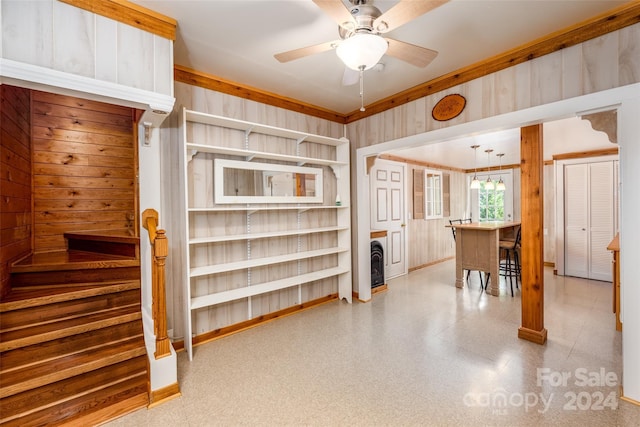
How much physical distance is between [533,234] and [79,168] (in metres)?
4.82

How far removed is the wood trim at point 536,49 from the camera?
6.24 feet

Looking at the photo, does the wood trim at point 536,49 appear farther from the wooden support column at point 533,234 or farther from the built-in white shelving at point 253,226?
the built-in white shelving at point 253,226

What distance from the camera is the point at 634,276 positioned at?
187 centimetres

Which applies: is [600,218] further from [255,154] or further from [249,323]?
[249,323]

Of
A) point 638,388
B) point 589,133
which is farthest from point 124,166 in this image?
point 589,133

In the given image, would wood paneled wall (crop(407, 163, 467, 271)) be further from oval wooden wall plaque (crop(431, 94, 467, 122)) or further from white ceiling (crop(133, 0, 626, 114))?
white ceiling (crop(133, 0, 626, 114))

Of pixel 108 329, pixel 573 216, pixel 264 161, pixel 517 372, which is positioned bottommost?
pixel 517 372

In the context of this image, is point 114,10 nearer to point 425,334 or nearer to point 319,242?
point 319,242

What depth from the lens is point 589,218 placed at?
16.5 ft

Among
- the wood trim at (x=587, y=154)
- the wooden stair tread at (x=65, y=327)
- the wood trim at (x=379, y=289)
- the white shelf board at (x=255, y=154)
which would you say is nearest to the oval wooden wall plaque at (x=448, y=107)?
the white shelf board at (x=255, y=154)

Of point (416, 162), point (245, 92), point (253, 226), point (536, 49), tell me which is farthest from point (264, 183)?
point (416, 162)

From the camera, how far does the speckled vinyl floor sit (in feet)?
5.87

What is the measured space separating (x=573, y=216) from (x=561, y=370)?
165 inches

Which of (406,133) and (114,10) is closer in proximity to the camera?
(114,10)
